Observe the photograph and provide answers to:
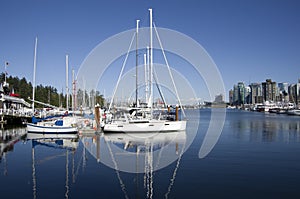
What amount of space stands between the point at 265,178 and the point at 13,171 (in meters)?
13.1

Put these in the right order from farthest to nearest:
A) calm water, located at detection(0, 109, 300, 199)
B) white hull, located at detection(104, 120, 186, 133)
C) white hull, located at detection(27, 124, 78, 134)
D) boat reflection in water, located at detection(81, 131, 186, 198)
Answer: white hull, located at detection(104, 120, 186, 133) < white hull, located at detection(27, 124, 78, 134) < boat reflection in water, located at detection(81, 131, 186, 198) < calm water, located at detection(0, 109, 300, 199)

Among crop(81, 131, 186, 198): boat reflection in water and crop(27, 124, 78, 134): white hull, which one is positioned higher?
crop(27, 124, 78, 134): white hull

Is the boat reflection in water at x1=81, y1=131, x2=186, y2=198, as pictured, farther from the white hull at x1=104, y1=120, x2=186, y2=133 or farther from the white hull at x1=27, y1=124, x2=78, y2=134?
the white hull at x1=27, y1=124, x2=78, y2=134

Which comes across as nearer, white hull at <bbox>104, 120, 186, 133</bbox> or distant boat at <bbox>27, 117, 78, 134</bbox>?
distant boat at <bbox>27, 117, 78, 134</bbox>

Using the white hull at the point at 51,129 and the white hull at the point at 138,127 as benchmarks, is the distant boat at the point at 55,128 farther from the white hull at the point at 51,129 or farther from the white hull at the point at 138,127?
the white hull at the point at 138,127

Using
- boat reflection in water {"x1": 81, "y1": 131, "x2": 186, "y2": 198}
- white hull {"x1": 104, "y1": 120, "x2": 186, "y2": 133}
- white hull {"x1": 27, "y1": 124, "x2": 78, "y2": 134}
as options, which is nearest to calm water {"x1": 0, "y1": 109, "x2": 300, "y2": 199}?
boat reflection in water {"x1": 81, "y1": 131, "x2": 186, "y2": 198}

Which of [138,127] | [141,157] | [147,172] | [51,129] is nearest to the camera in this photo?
[147,172]

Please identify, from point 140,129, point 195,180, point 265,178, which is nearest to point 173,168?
point 195,180

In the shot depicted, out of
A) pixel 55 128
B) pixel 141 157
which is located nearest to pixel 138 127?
pixel 55 128

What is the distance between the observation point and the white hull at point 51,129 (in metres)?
32.5

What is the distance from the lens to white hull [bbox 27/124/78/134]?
32531 millimetres

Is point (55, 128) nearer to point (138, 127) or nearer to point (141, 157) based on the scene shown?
point (138, 127)

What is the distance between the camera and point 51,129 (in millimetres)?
32906

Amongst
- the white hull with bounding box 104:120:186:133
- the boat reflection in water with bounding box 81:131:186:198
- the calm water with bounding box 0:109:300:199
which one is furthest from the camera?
the white hull with bounding box 104:120:186:133
